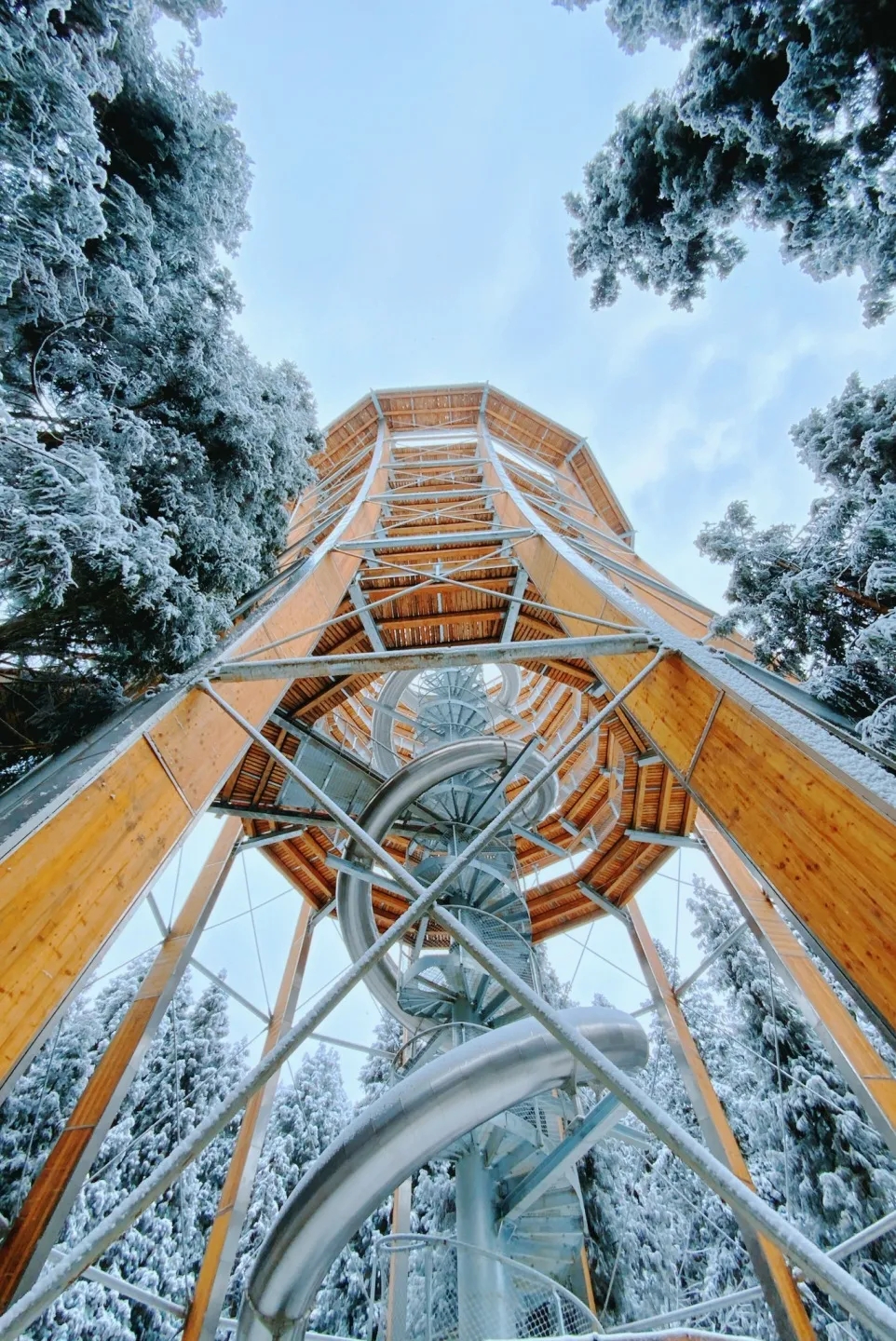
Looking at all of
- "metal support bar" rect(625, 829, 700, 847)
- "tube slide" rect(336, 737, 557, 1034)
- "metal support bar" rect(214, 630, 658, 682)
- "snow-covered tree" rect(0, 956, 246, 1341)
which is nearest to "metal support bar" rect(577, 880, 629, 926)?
"metal support bar" rect(625, 829, 700, 847)

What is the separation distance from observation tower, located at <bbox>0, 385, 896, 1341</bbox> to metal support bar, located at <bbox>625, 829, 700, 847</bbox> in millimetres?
51

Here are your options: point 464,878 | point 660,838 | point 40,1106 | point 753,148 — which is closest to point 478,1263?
point 464,878

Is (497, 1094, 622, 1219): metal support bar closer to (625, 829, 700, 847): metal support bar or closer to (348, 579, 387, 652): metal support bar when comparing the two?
(625, 829, 700, 847): metal support bar

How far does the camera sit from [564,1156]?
432 centimetres

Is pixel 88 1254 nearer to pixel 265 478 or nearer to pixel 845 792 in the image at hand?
pixel 845 792

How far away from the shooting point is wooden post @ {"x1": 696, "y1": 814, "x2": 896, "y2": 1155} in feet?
16.3

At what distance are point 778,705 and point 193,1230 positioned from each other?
649 inches

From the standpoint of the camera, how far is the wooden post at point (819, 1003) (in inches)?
195

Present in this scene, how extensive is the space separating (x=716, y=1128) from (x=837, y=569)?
5965 mm

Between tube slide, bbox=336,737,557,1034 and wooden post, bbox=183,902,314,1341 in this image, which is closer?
wooden post, bbox=183,902,314,1341

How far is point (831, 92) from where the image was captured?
9.38ft

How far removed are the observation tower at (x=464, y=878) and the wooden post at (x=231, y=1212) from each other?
0.08 feet

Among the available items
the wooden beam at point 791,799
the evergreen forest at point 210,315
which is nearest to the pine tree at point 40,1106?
the evergreen forest at point 210,315

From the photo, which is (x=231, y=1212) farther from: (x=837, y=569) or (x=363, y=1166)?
(x=837, y=569)
